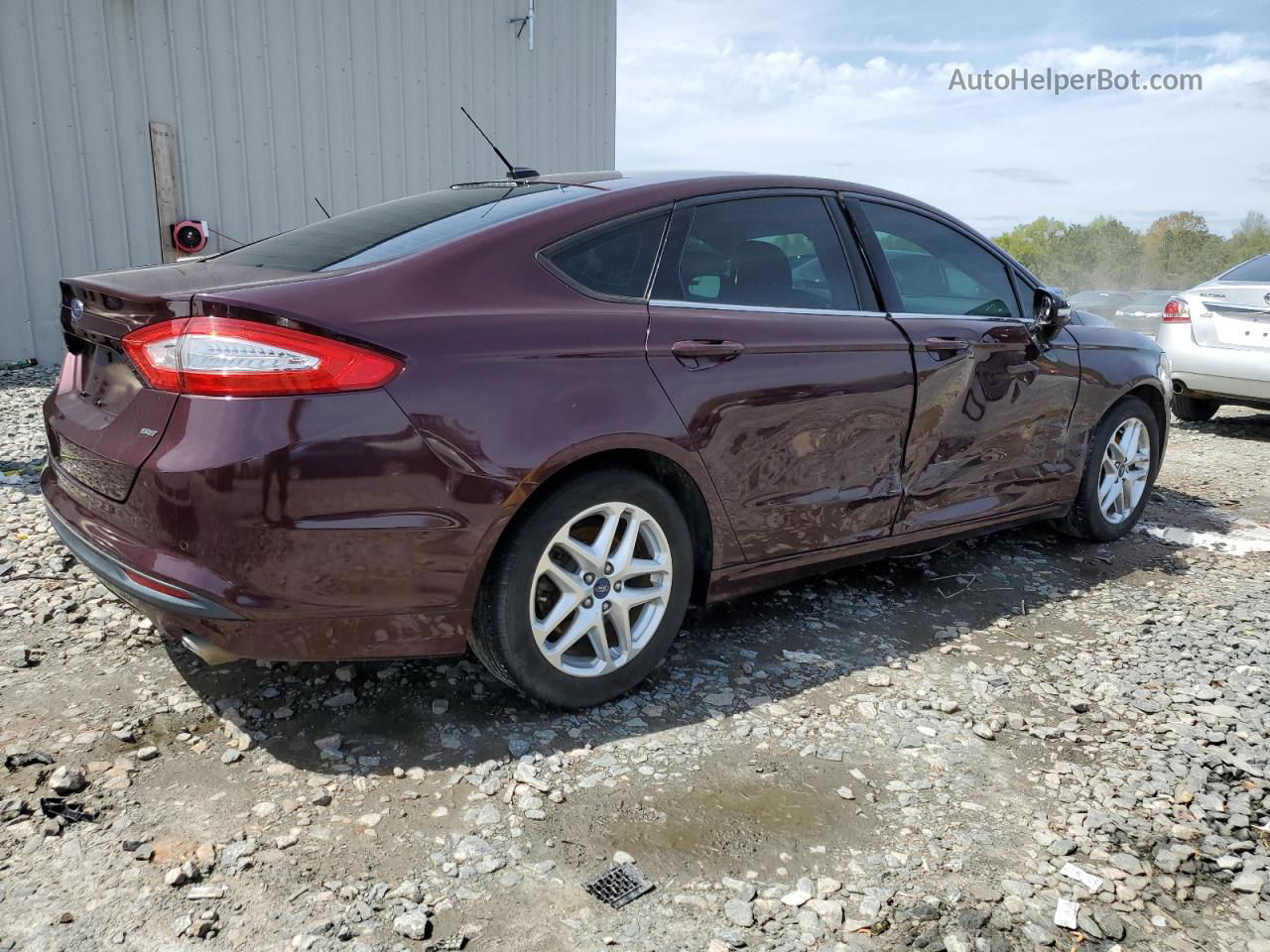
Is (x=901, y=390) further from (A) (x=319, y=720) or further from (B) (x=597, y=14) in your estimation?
(B) (x=597, y=14)

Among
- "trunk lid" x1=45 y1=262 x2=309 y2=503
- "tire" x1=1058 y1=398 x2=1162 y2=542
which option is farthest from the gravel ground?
"tire" x1=1058 y1=398 x2=1162 y2=542

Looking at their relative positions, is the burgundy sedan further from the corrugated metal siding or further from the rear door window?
the corrugated metal siding

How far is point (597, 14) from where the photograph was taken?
477 inches

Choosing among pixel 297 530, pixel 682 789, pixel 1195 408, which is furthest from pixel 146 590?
pixel 1195 408

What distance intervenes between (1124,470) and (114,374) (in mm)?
4338

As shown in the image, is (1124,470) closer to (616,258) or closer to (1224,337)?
(616,258)

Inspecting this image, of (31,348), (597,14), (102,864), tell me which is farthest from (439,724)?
(597,14)

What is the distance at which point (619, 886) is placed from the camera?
2211 mm

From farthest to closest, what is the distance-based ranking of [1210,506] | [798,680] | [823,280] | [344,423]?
[1210,506] → [823,280] → [798,680] → [344,423]

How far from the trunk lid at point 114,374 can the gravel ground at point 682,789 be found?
739 millimetres

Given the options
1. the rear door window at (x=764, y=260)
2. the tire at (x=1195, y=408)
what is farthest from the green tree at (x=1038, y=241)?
the rear door window at (x=764, y=260)

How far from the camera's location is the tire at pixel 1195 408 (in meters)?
8.57

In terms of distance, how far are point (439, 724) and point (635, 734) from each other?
561 millimetres

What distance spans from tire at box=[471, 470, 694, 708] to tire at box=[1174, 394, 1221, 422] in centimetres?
719
